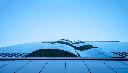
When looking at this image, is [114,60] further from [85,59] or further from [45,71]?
[45,71]

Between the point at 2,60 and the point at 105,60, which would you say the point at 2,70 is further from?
the point at 105,60

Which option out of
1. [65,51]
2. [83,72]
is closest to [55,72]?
[83,72]

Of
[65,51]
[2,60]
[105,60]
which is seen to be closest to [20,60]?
[2,60]

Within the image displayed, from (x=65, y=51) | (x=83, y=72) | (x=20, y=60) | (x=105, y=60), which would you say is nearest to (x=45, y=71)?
(x=83, y=72)

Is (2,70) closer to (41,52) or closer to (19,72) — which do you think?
(19,72)

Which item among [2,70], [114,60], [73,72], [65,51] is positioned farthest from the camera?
[65,51]

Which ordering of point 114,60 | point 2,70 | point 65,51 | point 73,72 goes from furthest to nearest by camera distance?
point 65,51, point 114,60, point 2,70, point 73,72

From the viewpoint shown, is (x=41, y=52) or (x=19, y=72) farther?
(x=41, y=52)

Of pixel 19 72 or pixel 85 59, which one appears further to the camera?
pixel 85 59
